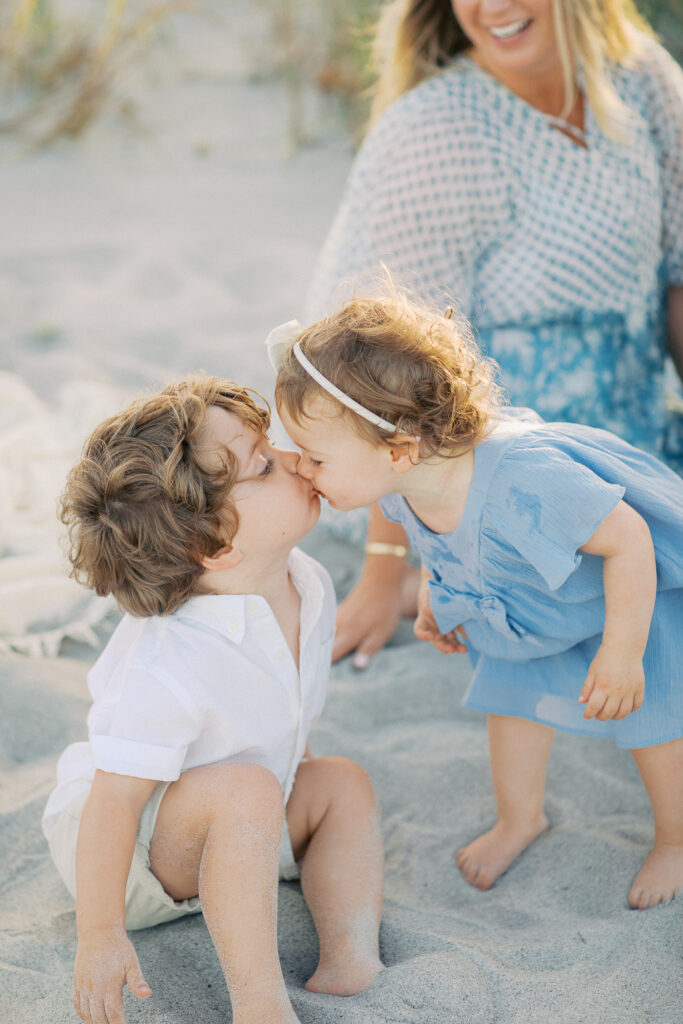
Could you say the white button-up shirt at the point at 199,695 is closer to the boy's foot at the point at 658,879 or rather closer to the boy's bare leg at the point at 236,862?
the boy's bare leg at the point at 236,862

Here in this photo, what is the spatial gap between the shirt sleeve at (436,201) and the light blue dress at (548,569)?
0.59m

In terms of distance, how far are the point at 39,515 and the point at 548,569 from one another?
1.62 metres

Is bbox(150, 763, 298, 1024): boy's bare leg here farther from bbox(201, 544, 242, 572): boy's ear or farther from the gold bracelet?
the gold bracelet

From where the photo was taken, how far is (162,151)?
4.94 m

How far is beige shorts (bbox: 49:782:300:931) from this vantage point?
1.48 metres

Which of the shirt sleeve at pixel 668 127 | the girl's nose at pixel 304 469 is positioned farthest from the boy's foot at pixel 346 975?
the shirt sleeve at pixel 668 127

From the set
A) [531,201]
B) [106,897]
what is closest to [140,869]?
[106,897]

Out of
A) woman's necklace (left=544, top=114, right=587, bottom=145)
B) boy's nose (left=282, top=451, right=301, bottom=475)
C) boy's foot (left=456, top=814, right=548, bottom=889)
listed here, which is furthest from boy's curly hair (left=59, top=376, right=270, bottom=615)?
woman's necklace (left=544, top=114, right=587, bottom=145)

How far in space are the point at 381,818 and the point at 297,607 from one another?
0.48 meters

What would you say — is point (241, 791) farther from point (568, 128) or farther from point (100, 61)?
point (100, 61)

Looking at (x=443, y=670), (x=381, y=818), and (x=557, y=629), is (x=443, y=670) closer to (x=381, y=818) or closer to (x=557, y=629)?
(x=381, y=818)

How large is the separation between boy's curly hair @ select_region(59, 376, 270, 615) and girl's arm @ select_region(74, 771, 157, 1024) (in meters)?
0.27

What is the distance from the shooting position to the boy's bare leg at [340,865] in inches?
57.7

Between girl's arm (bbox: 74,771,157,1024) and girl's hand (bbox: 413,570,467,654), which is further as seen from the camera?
girl's hand (bbox: 413,570,467,654)
